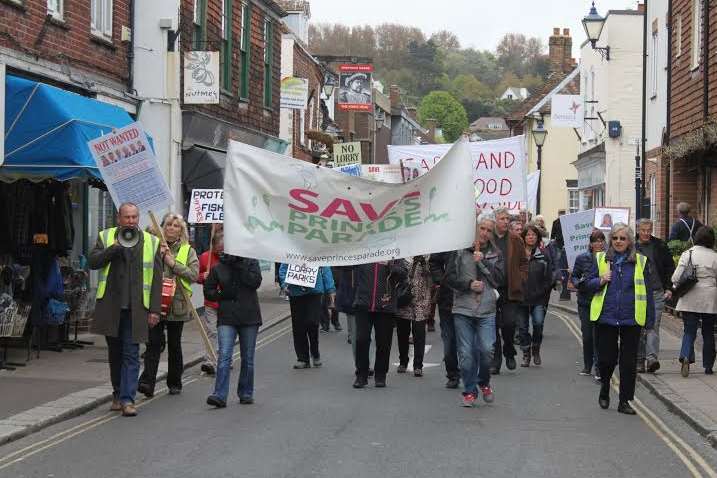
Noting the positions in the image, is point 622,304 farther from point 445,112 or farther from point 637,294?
point 445,112

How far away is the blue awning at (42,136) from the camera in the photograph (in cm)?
1465

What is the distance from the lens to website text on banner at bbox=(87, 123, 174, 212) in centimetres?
1209

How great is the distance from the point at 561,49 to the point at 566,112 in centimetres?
2436

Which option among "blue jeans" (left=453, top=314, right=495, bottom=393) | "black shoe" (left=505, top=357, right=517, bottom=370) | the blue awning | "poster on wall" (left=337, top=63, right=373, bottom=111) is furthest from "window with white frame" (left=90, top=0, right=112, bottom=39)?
"poster on wall" (left=337, top=63, right=373, bottom=111)

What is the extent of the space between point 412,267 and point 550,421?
11.6ft

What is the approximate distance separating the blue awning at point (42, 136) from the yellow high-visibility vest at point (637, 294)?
6.27 m

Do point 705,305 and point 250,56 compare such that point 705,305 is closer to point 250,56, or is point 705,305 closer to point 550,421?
point 550,421

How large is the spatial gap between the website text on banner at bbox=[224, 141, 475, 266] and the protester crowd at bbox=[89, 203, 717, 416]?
0.51m

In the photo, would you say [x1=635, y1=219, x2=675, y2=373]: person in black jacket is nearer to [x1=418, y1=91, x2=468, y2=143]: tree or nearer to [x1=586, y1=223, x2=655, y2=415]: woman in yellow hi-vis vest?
[x1=586, y1=223, x2=655, y2=415]: woman in yellow hi-vis vest

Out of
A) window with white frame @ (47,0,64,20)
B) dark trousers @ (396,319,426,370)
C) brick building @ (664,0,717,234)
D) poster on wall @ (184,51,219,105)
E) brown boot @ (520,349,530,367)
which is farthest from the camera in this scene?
poster on wall @ (184,51,219,105)

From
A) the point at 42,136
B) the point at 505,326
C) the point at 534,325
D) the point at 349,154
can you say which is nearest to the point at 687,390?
the point at 505,326

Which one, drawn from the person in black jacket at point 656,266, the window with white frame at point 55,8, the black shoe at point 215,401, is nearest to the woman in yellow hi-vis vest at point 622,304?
the person in black jacket at point 656,266

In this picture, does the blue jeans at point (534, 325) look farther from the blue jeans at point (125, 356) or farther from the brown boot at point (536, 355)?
the blue jeans at point (125, 356)

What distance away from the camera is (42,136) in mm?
14812
